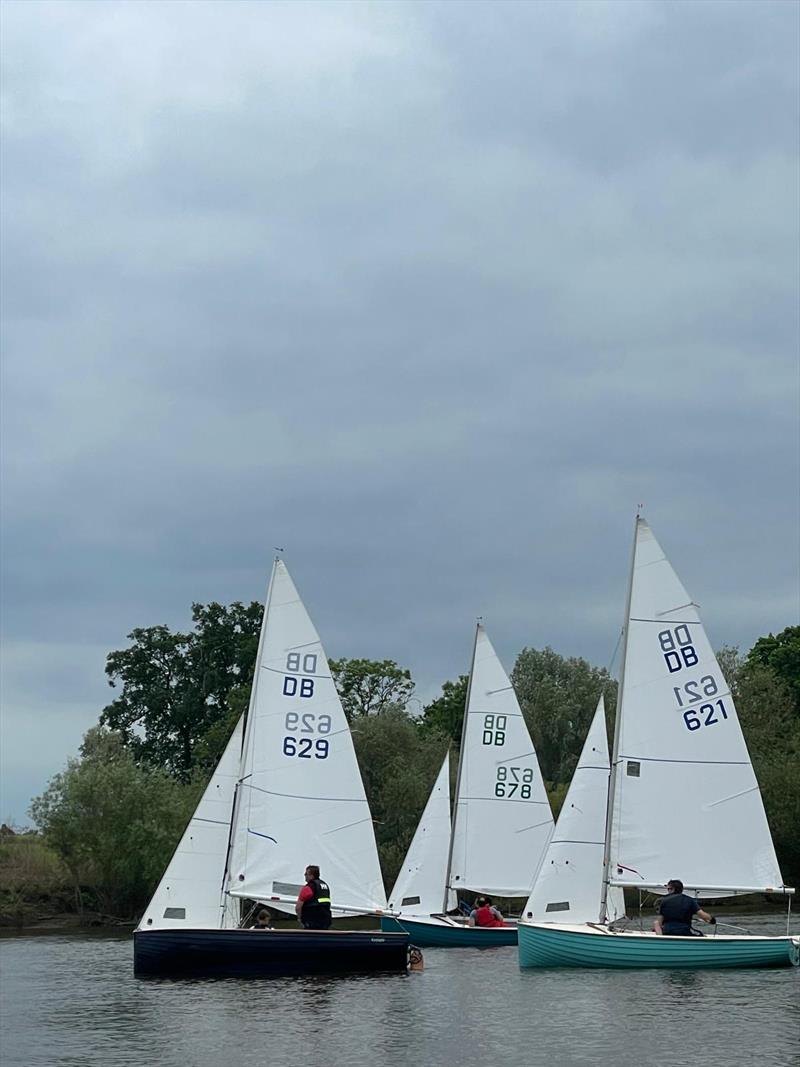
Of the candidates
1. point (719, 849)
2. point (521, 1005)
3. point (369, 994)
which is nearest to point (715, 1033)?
point (521, 1005)

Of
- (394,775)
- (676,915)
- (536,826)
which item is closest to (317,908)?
(676,915)

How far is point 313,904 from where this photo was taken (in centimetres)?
3077

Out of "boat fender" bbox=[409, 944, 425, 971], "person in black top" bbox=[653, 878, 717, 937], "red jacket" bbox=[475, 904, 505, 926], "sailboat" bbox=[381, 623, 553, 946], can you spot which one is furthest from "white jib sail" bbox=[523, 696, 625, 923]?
"sailboat" bbox=[381, 623, 553, 946]

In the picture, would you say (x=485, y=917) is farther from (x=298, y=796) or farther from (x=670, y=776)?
(x=670, y=776)

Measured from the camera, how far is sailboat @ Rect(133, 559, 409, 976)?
106 feet

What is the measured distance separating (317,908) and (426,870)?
14531 mm

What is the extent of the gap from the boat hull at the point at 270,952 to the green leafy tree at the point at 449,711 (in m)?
58.4

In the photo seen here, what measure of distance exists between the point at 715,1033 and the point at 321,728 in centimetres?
1332

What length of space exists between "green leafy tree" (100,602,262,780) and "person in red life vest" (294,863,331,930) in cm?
5983

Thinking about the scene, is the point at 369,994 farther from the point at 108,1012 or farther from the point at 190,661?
the point at 190,661

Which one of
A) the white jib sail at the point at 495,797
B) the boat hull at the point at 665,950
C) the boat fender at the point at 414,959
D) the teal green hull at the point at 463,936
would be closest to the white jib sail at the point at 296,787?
the boat fender at the point at 414,959

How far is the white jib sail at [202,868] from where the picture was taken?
31.9 m

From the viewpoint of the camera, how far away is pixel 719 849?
105 ft

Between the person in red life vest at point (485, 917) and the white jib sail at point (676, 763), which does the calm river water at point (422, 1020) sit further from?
the person in red life vest at point (485, 917)
